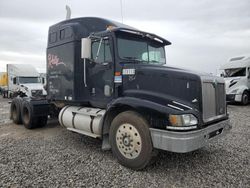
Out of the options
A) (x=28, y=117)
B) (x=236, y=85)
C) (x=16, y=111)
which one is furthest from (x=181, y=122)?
(x=236, y=85)

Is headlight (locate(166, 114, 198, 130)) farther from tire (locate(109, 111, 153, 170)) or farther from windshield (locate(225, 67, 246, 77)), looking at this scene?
windshield (locate(225, 67, 246, 77))

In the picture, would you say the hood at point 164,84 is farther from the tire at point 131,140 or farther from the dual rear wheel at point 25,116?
the dual rear wheel at point 25,116

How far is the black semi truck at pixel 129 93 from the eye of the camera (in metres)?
3.92

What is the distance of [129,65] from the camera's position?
190 inches

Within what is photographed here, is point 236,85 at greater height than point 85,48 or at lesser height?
lesser

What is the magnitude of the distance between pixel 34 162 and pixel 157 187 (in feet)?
8.64

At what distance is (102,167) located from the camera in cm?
441

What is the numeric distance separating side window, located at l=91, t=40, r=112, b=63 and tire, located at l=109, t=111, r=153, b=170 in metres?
1.46

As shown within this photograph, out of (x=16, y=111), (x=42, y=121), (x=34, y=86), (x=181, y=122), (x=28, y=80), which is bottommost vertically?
(x=42, y=121)

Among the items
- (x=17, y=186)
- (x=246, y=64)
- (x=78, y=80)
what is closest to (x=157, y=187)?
(x=17, y=186)

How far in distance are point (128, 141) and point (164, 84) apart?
1.30 meters

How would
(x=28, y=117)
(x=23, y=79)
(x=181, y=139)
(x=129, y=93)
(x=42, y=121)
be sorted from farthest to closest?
1. (x=23, y=79)
2. (x=42, y=121)
3. (x=28, y=117)
4. (x=129, y=93)
5. (x=181, y=139)

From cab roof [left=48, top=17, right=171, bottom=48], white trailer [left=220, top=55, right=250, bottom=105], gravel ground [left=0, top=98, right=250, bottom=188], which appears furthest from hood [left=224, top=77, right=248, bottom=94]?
cab roof [left=48, top=17, right=171, bottom=48]

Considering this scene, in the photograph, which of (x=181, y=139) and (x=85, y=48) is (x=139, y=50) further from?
(x=181, y=139)
